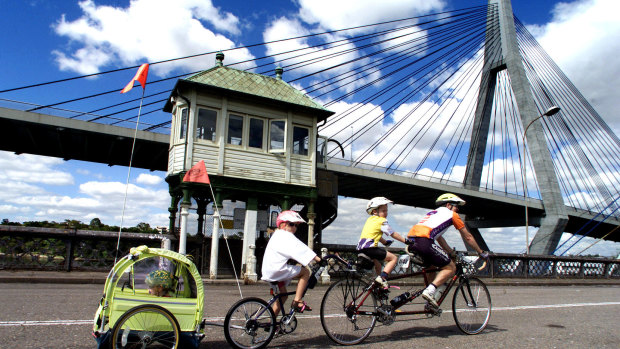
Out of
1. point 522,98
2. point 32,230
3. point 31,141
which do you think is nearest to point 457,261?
point 32,230

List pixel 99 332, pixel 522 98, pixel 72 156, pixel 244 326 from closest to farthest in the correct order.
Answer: pixel 99 332 → pixel 244 326 → pixel 72 156 → pixel 522 98

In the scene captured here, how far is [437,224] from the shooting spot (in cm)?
595

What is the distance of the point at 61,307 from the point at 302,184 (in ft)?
39.0

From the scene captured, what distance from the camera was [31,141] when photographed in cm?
1816

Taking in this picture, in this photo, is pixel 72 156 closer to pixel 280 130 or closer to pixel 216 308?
pixel 280 130

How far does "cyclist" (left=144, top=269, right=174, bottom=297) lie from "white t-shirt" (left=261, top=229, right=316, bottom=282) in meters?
1.03

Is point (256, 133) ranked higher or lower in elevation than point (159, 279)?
higher

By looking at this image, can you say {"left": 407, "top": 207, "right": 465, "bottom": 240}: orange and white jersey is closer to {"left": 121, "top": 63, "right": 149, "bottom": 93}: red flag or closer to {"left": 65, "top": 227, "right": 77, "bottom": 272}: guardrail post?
{"left": 121, "top": 63, "right": 149, "bottom": 93}: red flag

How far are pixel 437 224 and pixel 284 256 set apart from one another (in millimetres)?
2177

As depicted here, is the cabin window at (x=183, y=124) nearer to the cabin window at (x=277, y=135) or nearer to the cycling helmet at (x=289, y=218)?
the cabin window at (x=277, y=135)

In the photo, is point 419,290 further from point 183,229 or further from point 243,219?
point 243,219

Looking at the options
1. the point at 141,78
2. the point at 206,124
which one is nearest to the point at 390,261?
the point at 141,78

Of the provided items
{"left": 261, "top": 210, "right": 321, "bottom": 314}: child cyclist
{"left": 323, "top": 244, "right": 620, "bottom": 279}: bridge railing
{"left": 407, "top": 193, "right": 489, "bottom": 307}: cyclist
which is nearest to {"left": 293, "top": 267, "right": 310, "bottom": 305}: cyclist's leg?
{"left": 261, "top": 210, "right": 321, "bottom": 314}: child cyclist

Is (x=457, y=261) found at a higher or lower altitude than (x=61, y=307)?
higher
